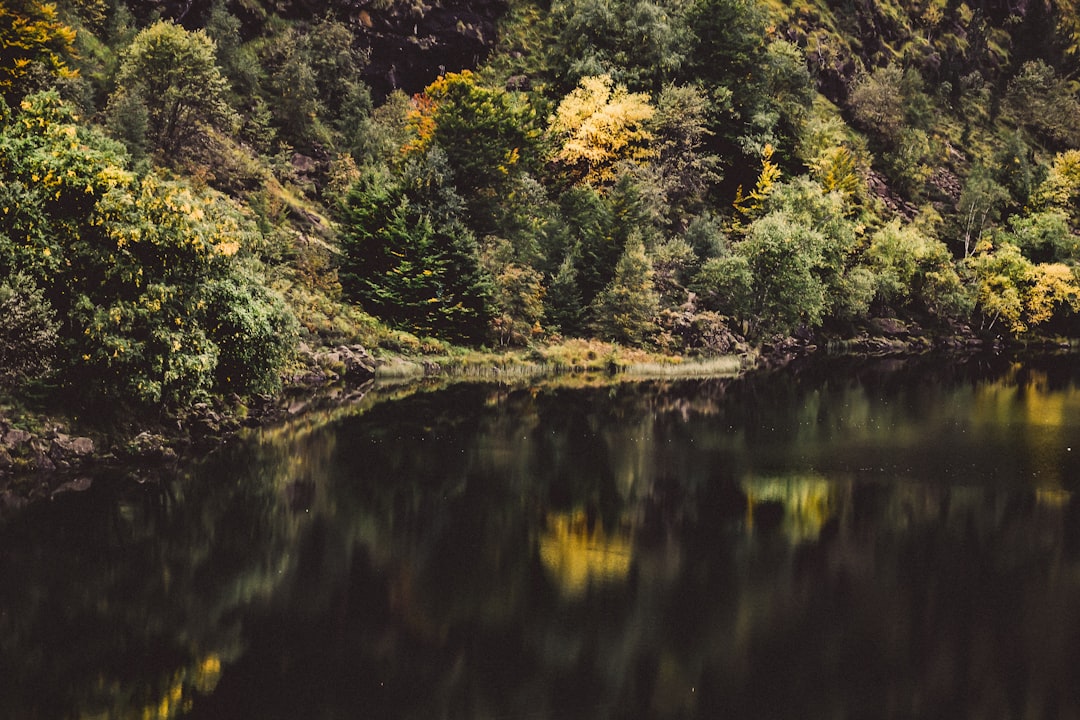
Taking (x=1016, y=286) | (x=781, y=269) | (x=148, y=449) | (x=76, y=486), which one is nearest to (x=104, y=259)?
(x=148, y=449)

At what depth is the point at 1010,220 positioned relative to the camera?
90.6 m

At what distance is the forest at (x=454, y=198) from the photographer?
Result: 26.0m

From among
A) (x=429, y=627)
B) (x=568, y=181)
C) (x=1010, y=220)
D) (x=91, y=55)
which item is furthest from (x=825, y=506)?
(x=1010, y=220)

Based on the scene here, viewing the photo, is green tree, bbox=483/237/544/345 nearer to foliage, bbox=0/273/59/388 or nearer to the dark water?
the dark water

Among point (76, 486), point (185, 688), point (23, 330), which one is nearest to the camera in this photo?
point (185, 688)

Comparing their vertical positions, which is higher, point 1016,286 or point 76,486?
point 1016,286

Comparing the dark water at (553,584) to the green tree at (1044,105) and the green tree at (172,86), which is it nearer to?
the green tree at (172,86)

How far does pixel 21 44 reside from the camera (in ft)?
107

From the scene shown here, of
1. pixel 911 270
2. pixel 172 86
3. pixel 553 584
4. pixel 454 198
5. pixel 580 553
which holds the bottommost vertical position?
pixel 553 584

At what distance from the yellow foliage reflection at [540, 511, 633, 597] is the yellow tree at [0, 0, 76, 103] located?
2632cm

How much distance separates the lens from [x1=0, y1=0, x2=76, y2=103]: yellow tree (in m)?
32.5

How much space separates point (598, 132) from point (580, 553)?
2029 inches

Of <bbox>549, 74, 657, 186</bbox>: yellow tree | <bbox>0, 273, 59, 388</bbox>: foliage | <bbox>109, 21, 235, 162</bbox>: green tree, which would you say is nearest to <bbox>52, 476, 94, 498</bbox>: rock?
<bbox>0, 273, 59, 388</bbox>: foliage

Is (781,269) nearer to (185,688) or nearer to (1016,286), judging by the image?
(1016,286)
